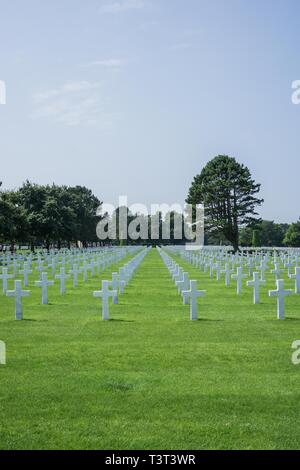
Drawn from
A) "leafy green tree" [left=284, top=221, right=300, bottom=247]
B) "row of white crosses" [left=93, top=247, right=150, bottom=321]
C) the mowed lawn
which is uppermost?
"leafy green tree" [left=284, top=221, right=300, bottom=247]

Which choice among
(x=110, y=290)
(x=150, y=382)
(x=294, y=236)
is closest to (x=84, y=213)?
(x=294, y=236)

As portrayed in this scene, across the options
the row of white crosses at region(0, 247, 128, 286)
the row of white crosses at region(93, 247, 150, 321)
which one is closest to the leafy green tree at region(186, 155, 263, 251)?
the row of white crosses at region(0, 247, 128, 286)

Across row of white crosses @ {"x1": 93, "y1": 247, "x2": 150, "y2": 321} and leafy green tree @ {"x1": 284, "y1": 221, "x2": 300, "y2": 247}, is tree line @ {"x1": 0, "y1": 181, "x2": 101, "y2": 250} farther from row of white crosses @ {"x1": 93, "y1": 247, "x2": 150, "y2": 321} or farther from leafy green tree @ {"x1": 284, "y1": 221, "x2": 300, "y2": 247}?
leafy green tree @ {"x1": 284, "y1": 221, "x2": 300, "y2": 247}

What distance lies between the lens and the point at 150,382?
741cm

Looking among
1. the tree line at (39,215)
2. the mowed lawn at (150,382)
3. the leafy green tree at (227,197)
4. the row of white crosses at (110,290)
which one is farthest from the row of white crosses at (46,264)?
the leafy green tree at (227,197)

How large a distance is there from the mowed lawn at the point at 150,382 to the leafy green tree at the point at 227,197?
168 feet

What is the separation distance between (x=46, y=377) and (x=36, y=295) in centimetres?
1096

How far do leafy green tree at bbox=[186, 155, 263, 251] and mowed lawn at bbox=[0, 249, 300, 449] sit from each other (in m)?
51.3

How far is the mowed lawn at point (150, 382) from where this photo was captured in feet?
18.3

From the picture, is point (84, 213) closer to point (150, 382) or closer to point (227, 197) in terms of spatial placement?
point (227, 197)

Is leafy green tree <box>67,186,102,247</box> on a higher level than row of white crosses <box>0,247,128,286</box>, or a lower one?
higher

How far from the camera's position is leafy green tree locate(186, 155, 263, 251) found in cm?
6412

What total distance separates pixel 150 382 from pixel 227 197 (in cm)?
5856
